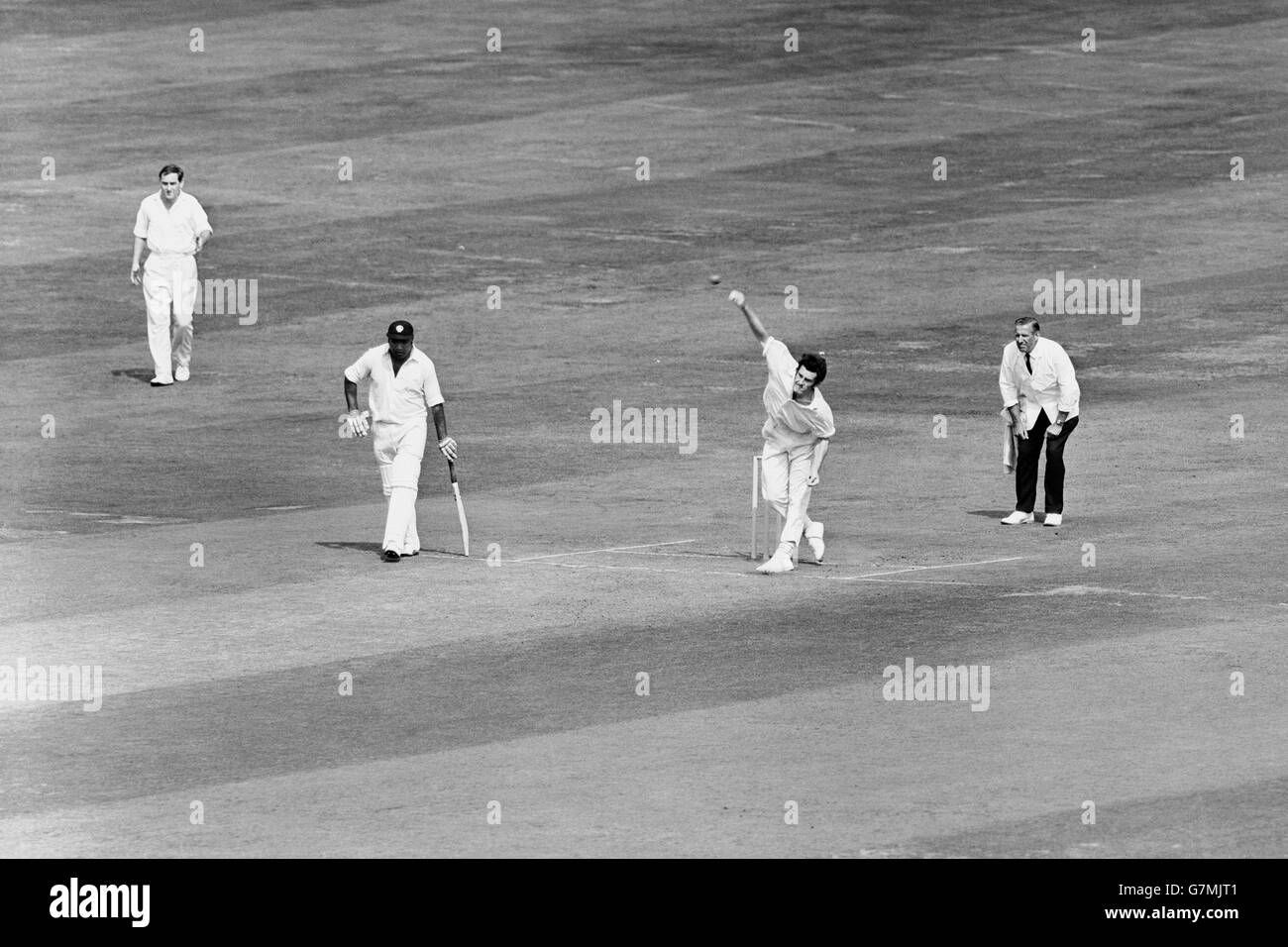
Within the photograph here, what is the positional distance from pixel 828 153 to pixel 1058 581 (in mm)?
18985

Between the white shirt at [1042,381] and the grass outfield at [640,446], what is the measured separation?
1091 millimetres

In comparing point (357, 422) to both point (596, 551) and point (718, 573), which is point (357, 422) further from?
point (718, 573)

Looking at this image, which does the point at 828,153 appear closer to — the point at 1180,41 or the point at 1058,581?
the point at 1180,41

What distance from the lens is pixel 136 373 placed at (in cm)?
2620

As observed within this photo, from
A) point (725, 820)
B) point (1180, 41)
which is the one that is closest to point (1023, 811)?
point (725, 820)

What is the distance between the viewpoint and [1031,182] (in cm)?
3412

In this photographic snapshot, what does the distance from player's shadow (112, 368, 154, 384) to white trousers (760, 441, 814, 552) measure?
399 inches

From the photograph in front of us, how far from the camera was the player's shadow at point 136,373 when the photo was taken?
26000 millimetres

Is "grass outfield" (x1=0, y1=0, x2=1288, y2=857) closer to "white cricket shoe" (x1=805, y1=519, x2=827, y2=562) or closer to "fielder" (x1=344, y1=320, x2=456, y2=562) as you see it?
"white cricket shoe" (x1=805, y1=519, x2=827, y2=562)

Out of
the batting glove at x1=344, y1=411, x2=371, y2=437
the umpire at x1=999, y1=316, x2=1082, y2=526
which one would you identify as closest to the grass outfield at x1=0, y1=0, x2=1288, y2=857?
the umpire at x1=999, y1=316, x2=1082, y2=526

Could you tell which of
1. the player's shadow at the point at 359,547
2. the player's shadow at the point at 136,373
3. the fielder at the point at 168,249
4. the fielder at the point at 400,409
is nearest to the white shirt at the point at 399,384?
the fielder at the point at 400,409

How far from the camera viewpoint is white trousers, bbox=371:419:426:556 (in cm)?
1795

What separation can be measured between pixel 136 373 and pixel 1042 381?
1113 centimetres

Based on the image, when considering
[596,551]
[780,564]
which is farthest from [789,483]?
[596,551]
